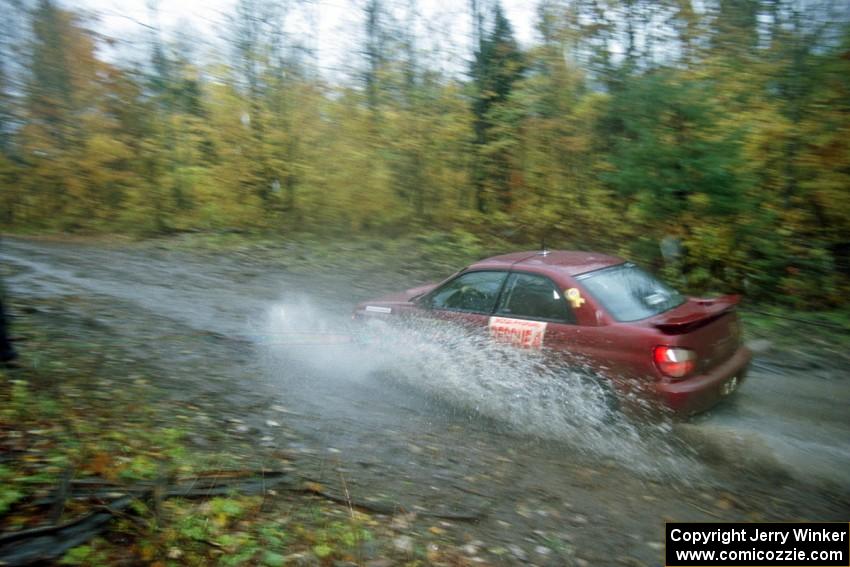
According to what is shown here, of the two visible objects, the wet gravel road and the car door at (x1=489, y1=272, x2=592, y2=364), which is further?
the car door at (x1=489, y1=272, x2=592, y2=364)

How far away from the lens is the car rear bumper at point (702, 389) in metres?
5.17

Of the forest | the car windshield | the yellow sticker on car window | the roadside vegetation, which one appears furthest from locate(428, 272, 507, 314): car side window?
the forest

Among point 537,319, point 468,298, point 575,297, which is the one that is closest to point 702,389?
point 575,297

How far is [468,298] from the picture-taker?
679 centimetres

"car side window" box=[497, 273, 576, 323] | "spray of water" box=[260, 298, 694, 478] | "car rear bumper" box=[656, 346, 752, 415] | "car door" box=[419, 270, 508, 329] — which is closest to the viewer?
"car rear bumper" box=[656, 346, 752, 415]

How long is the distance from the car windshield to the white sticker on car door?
1.99ft

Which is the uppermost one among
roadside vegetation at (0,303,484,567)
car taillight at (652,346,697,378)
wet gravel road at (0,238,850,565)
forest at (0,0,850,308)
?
forest at (0,0,850,308)

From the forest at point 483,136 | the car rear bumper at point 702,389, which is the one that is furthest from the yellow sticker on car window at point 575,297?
the forest at point 483,136

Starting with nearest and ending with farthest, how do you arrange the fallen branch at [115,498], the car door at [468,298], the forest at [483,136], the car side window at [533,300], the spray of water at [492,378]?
the fallen branch at [115,498] < the spray of water at [492,378] < the car side window at [533,300] < the car door at [468,298] < the forest at [483,136]

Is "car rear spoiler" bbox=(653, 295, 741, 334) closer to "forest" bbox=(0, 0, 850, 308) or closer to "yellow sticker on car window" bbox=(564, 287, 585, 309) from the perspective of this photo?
"yellow sticker on car window" bbox=(564, 287, 585, 309)

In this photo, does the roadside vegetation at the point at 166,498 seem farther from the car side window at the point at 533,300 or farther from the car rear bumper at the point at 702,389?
the car side window at the point at 533,300

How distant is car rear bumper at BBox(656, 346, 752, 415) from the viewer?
517cm

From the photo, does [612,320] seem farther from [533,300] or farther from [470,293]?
[470,293]

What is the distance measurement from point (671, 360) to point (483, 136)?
12.8 metres
